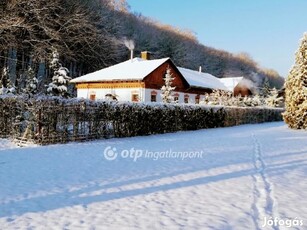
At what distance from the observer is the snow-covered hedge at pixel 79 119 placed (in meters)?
12.7

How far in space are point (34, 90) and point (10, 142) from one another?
42.9ft

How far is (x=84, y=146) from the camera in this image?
1256cm

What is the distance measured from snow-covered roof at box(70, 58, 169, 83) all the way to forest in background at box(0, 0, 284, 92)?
2.98m

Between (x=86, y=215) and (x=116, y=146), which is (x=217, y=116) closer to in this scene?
(x=116, y=146)

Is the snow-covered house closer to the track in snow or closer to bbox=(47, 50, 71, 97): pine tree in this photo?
bbox=(47, 50, 71, 97): pine tree

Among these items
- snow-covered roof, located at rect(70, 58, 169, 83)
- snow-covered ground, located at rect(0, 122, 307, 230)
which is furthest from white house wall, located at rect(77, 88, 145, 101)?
snow-covered ground, located at rect(0, 122, 307, 230)

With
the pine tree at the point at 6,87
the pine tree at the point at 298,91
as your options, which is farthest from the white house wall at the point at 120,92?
the pine tree at the point at 298,91

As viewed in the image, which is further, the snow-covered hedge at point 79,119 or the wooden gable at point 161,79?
the wooden gable at point 161,79

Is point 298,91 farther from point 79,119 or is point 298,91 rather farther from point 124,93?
point 124,93

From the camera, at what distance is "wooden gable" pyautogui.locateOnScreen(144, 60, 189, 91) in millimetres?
32263

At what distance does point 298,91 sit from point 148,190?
58.4 ft

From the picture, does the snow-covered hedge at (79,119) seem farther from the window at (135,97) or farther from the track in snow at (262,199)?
the window at (135,97)

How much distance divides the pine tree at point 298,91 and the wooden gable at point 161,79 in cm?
1334

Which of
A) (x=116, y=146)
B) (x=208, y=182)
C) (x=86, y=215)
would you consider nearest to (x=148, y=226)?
(x=86, y=215)
